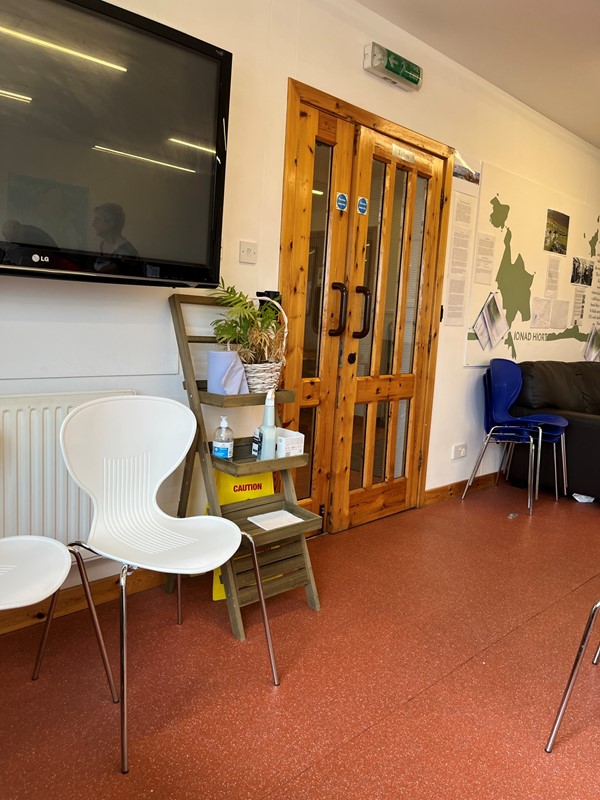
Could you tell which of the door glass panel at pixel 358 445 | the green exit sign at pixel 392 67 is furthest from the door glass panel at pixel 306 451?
the green exit sign at pixel 392 67

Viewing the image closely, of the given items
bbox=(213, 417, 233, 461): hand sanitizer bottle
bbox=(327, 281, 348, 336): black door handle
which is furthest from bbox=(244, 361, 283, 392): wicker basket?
bbox=(327, 281, 348, 336): black door handle

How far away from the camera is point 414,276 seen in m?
3.77

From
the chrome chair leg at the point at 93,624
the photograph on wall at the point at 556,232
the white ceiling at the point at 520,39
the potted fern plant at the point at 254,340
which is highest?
the white ceiling at the point at 520,39

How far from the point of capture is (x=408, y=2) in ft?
9.84

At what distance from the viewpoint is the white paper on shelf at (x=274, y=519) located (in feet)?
7.73

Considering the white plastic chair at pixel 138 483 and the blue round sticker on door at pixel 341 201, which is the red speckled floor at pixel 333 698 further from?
the blue round sticker on door at pixel 341 201

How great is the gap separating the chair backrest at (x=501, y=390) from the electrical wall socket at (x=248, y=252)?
2.22 meters

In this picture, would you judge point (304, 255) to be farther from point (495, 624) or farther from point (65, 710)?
point (65, 710)

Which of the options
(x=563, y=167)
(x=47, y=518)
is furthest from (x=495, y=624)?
(x=563, y=167)

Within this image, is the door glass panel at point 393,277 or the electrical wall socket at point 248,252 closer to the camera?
the electrical wall socket at point 248,252

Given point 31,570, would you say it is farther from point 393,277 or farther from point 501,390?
point 501,390

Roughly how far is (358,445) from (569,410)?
2053 millimetres

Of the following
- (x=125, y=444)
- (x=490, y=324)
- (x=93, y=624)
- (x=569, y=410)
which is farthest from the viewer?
(x=569, y=410)

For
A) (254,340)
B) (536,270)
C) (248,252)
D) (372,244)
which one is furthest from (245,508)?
(536,270)
